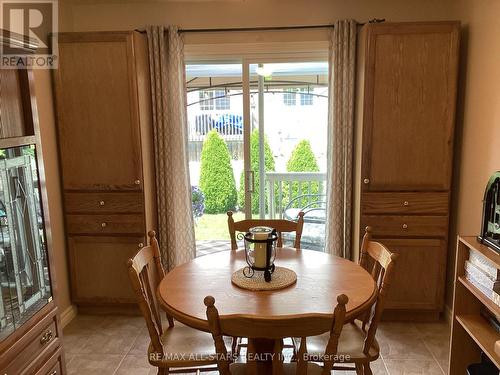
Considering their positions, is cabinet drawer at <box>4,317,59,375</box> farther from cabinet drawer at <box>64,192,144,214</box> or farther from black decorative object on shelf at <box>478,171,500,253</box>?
black decorative object on shelf at <box>478,171,500,253</box>

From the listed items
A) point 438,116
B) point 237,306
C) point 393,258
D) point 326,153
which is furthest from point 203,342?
point 438,116

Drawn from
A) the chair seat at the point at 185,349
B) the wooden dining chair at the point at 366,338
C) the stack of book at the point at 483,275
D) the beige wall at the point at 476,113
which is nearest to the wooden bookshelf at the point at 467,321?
the stack of book at the point at 483,275

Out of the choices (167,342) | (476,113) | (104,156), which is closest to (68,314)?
(104,156)

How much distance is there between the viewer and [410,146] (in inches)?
112

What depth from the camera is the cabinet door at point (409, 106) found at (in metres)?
2.73

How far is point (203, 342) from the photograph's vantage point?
6.48 ft

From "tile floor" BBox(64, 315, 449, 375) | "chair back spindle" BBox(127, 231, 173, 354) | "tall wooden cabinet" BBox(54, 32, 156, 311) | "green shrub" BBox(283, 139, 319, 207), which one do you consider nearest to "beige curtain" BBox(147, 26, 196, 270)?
"tall wooden cabinet" BBox(54, 32, 156, 311)

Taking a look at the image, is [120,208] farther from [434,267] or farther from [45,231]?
[434,267]

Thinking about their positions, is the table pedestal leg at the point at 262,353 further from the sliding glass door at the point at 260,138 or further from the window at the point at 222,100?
the window at the point at 222,100

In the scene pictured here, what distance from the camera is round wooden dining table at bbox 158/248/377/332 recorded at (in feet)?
5.31

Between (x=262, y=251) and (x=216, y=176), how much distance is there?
1714 mm

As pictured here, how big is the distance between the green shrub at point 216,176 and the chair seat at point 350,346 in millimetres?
1775

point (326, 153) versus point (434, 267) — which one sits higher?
point (326, 153)

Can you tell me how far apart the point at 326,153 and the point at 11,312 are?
244 centimetres
